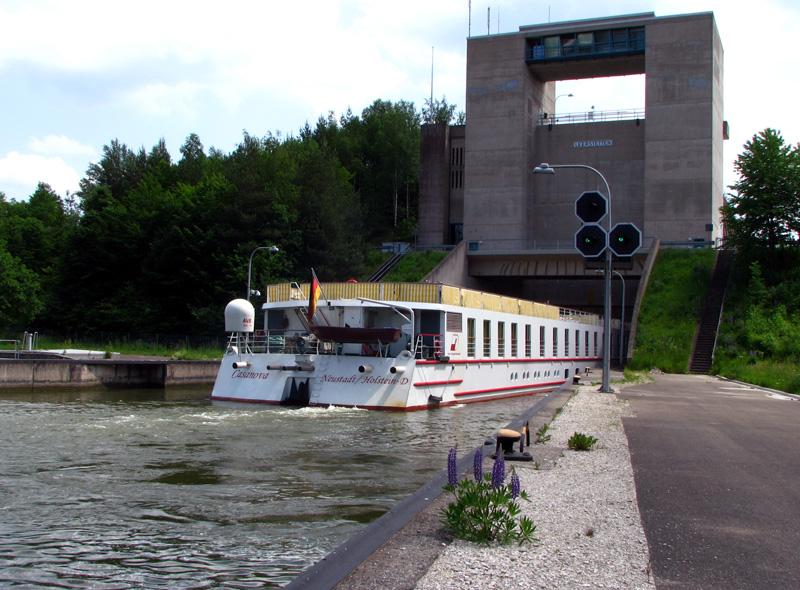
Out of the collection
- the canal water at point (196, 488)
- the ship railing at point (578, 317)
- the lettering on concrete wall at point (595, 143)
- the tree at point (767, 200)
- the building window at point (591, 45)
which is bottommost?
the canal water at point (196, 488)

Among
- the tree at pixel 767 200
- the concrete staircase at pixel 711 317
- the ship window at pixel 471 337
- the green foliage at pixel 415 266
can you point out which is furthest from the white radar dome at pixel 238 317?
the tree at pixel 767 200

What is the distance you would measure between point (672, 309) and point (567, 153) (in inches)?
771

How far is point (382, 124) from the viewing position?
89.9 meters

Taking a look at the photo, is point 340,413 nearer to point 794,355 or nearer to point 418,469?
point 418,469

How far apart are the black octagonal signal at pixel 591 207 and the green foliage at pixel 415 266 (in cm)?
3608

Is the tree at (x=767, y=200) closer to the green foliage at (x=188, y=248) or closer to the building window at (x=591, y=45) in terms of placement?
the building window at (x=591, y=45)

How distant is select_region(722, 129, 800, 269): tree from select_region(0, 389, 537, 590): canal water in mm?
38264

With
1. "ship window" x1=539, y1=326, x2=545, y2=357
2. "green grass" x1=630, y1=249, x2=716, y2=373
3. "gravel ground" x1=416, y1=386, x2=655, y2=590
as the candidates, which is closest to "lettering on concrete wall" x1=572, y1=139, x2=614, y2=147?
"green grass" x1=630, y1=249, x2=716, y2=373

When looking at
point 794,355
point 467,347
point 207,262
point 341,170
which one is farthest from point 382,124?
point 467,347

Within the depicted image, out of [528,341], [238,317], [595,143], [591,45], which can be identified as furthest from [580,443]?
[595,143]

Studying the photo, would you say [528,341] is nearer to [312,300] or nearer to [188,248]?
[312,300]

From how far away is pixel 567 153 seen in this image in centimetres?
6191

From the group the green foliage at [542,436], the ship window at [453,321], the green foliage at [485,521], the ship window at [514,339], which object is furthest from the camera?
the ship window at [514,339]

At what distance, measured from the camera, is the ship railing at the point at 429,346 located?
2245 cm
